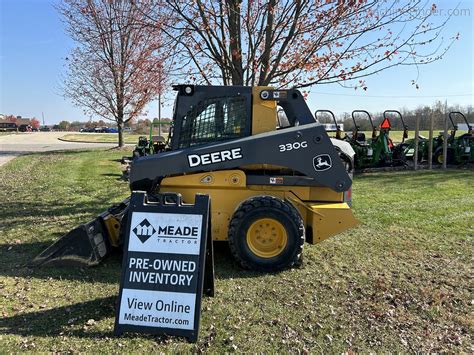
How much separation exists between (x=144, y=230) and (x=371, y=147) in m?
12.3

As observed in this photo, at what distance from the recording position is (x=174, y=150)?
5.24 m

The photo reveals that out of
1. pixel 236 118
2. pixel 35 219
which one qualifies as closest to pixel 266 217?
pixel 236 118

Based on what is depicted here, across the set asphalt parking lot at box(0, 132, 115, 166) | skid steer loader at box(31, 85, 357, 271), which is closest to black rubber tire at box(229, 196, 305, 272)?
skid steer loader at box(31, 85, 357, 271)

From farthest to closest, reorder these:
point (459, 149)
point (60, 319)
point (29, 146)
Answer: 1. point (29, 146)
2. point (459, 149)
3. point (60, 319)

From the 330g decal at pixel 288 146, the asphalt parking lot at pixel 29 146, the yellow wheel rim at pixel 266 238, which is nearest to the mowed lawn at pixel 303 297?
the yellow wheel rim at pixel 266 238

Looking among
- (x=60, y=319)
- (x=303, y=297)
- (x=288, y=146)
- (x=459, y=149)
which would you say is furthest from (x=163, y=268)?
(x=459, y=149)

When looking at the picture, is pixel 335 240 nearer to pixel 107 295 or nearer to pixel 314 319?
pixel 314 319

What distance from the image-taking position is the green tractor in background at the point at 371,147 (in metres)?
14.4

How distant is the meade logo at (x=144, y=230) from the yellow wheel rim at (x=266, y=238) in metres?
1.57

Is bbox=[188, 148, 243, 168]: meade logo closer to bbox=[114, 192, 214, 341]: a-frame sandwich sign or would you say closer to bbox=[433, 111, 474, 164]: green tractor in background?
bbox=[114, 192, 214, 341]: a-frame sandwich sign

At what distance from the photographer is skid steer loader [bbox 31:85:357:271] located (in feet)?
15.8

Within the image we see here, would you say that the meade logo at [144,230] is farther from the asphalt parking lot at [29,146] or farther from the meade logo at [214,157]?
the asphalt parking lot at [29,146]

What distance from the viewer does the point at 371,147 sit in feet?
47.5

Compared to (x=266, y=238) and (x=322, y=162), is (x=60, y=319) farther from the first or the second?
(x=322, y=162)
